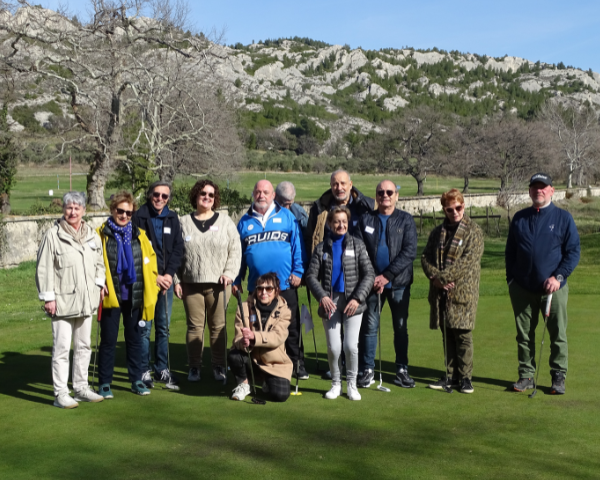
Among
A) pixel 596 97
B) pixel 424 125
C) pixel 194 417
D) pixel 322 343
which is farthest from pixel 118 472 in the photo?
pixel 596 97

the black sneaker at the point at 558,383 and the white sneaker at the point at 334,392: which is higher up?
the black sneaker at the point at 558,383

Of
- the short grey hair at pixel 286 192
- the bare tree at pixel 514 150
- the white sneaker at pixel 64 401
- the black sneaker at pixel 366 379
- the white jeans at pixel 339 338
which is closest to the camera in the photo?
the white sneaker at pixel 64 401

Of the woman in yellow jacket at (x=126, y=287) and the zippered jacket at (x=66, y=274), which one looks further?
the woman in yellow jacket at (x=126, y=287)

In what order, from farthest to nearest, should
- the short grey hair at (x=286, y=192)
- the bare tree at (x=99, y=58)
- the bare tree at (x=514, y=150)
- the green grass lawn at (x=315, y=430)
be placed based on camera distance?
the bare tree at (x=514, y=150)
the bare tree at (x=99, y=58)
the short grey hair at (x=286, y=192)
the green grass lawn at (x=315, y=430)

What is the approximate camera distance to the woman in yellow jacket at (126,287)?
5759 millimetres

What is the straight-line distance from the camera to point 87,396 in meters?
5.52

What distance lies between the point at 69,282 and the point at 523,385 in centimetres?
384

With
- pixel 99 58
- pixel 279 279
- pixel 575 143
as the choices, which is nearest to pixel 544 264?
pixel 279 279

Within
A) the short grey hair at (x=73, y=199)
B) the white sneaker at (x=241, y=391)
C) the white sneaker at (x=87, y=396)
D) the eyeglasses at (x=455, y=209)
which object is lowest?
the white sneaker at (x=87, y=396)

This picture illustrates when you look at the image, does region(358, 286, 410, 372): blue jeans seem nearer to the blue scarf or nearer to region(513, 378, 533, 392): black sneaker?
region(513, 378, 533, 392): black sneaker

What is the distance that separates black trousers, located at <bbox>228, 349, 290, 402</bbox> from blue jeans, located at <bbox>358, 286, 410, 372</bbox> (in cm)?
90

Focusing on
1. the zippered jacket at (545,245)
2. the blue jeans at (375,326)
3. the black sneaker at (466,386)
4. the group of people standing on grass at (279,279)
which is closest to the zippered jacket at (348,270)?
the group of people standing on grass at (279,279)

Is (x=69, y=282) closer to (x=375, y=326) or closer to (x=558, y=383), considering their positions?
(x=375, y=326)

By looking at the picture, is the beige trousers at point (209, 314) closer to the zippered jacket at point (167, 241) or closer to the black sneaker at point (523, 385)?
the zippered jacket at point (167, 241)
